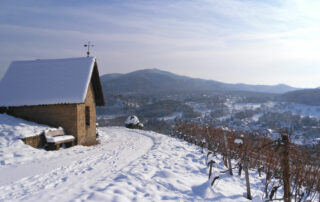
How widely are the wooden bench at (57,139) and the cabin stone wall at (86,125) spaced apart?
34.3 inches

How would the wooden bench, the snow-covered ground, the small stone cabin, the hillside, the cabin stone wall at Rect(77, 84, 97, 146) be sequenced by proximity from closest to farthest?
the snow-covered ground → the wooden bench → the small stone cabin → the cabin stone wall at Rect(77, 84, 97, 146) → the hillside

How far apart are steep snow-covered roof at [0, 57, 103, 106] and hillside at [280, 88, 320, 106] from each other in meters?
123

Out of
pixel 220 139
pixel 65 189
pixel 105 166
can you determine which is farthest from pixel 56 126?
pixel 220 139

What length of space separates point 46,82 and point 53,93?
1342mm

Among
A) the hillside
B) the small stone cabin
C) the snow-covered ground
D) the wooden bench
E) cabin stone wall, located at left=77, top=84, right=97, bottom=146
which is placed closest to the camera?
the snow-covered ground

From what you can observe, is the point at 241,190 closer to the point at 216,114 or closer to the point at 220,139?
the point at 220,139

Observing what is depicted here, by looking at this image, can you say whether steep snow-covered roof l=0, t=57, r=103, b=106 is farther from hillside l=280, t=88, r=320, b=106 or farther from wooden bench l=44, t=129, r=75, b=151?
hillside l=280, t=88, r=320, b=106

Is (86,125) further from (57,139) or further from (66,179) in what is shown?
(66,179)

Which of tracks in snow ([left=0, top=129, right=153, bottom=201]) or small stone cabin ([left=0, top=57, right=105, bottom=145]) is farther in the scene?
small stone cabin ([left=0, top=57, right=105, bottom=145])

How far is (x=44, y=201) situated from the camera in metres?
5.30

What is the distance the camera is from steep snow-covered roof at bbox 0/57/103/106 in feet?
45.1

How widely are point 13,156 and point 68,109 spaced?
178 inches

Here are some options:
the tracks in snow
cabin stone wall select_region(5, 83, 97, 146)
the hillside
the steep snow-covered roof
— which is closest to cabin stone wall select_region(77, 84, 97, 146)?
cabin stone wall select_region(5, 83, 97, 146)

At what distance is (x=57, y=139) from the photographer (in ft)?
39.5
